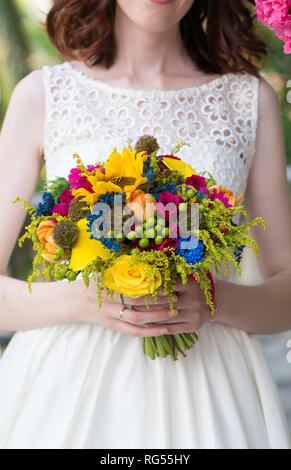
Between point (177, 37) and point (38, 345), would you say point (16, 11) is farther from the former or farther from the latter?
point (38, 345)

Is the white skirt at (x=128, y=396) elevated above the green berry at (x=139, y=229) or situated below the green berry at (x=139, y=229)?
below

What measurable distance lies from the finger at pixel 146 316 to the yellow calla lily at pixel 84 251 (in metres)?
0.28

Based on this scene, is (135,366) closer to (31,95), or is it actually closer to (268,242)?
(268,242)

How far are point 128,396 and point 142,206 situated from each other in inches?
20.6

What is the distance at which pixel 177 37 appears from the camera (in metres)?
1.95

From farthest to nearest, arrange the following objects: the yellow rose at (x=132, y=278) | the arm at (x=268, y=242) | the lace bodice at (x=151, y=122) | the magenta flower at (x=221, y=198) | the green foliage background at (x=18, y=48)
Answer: the green foliage background at (x=18, y=48), the lace bodice at (x=151, y=122), the arm at (x=268, y=242), the magenta flower at (x=221, y=198), the yellow rose at (x=132, y=278)

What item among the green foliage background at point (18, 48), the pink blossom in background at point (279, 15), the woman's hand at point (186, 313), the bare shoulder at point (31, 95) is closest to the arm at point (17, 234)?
the bare shoulder at point (31, 95)

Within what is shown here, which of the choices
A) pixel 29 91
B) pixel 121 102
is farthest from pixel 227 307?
pixel 29 91

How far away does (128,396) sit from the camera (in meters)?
1.35

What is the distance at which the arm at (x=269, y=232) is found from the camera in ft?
5.39

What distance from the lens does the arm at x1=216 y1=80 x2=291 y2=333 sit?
1.64 metres

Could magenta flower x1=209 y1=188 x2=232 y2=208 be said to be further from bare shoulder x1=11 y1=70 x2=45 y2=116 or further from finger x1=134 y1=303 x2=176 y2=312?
bare shoulder x1=11 y1=70 x2=45 y2=116

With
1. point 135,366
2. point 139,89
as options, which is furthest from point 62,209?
point 139,89

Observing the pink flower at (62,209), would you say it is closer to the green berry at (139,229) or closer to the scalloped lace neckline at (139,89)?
the green berry at (139,229)
